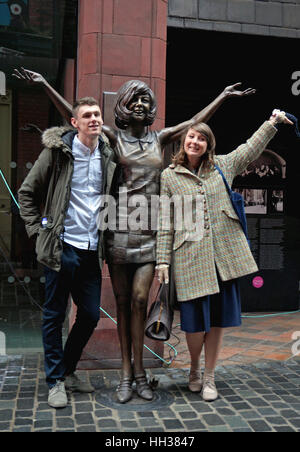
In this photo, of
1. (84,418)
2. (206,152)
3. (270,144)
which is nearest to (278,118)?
(206,152)

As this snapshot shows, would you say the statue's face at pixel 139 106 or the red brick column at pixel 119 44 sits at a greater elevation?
the red brick column at pixel 119 44

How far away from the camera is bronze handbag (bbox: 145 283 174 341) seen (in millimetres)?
3574

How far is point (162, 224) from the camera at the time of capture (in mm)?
3619

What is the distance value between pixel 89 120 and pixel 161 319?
58.3 inches

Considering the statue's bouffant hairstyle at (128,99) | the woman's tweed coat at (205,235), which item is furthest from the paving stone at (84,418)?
the statue's bouffant hairstyle at (128,99)

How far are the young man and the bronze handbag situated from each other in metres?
0.42

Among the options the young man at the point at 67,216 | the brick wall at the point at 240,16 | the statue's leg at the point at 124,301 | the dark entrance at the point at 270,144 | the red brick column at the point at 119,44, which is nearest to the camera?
the young man at the point at 67,216

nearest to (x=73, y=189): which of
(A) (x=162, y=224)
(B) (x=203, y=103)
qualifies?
(A) (x=162, y=224)

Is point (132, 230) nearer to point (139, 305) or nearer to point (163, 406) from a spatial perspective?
point (139, 305)

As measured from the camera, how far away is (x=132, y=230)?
3.62 metres

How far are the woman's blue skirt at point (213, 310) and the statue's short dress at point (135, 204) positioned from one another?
0.46 meters

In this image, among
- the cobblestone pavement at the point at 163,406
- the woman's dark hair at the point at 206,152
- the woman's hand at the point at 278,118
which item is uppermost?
the woman's hand at the point at 278,118

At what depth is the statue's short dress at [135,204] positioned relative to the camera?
3613 millimetres

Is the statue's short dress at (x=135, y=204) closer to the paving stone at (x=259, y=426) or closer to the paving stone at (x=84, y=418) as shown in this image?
the paving stone at (x=84, y=418)
